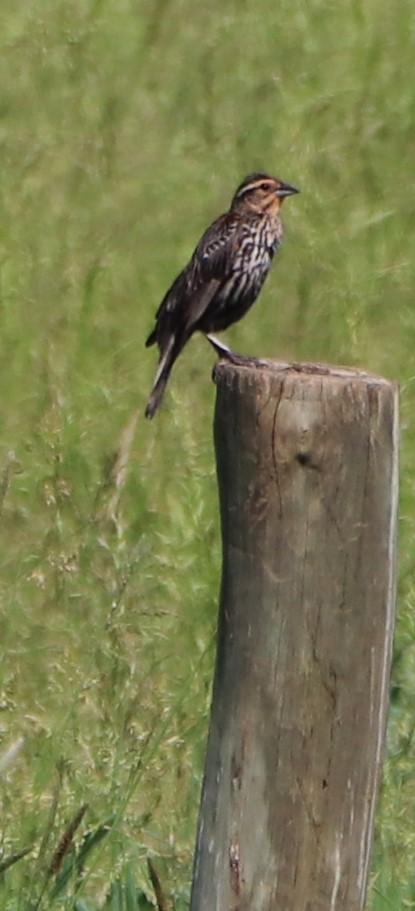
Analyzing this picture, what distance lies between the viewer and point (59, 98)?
782 centimetres

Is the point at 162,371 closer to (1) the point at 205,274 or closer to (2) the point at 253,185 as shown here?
(1) the point at 205,274

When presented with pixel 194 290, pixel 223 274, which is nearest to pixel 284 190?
pixel 223 274

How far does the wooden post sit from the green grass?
3.15 ft

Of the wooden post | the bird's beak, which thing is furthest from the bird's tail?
the wooden post

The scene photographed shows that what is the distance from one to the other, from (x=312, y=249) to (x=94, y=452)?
4.62ft

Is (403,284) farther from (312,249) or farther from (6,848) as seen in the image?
(6,848)

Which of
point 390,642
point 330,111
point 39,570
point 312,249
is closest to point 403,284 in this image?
point 312,249

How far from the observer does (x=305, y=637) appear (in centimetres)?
288

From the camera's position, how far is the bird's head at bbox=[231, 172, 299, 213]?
20.4 ft

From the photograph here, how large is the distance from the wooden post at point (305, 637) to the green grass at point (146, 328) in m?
0.96

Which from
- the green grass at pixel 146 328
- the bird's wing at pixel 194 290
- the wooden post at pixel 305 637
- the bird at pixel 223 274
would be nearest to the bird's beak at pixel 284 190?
the bird at pixel 223 274

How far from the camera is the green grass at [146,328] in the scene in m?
4.57

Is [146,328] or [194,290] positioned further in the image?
[146,328]

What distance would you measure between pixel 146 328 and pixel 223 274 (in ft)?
4.40
